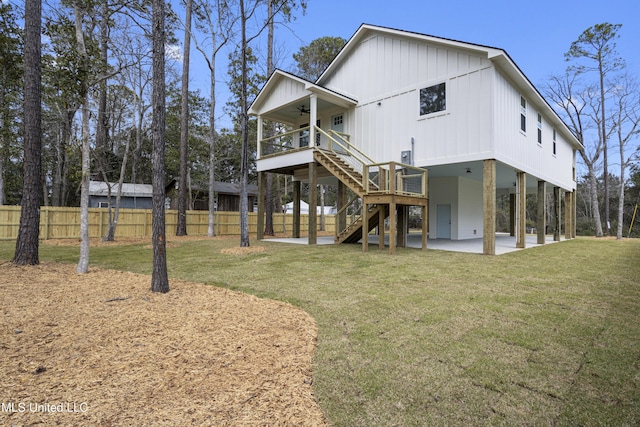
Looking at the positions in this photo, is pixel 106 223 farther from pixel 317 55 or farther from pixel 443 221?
pixel 317 55

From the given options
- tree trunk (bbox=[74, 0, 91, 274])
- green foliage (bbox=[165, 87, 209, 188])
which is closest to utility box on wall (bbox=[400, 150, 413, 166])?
tree trunk (bbox=[74, 0, 91, 274])

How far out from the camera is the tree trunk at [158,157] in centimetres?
512

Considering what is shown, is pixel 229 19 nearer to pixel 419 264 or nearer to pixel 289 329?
pixel 419 264

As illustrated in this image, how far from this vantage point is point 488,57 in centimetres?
984

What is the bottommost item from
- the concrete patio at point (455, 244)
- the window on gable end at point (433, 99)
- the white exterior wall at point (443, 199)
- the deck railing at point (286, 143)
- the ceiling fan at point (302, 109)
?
the concrete patio at point (455, 244)

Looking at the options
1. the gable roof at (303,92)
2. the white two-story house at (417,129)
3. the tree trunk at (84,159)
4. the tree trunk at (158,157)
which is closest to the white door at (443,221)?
the white two-story house at (417,129)

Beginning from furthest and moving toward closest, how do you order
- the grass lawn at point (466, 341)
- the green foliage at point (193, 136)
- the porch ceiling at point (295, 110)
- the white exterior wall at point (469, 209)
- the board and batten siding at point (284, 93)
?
the green foliage at point (193, 136) < the white exterior wall at point (469, 209) < the porch ceiling at point (295, 110) < the board and batten siding at point (284, 93) < the grass lawn at point (466, 341)

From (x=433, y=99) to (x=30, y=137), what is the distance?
37.5 feet

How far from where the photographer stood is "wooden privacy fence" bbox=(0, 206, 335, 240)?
1473 cm

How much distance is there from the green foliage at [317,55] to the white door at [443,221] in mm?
13725

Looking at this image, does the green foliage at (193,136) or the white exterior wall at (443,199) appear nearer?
the white exterior wall at (443,199)

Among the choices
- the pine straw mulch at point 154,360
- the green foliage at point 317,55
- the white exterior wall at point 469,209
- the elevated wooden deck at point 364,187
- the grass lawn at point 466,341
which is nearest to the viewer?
the pine straw mulch at point 154,360

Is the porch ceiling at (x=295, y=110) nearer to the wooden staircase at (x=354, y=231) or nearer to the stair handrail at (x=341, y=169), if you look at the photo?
the stair handrail at (x=341, y=169)

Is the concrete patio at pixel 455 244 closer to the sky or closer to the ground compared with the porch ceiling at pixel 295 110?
closer to the ground
